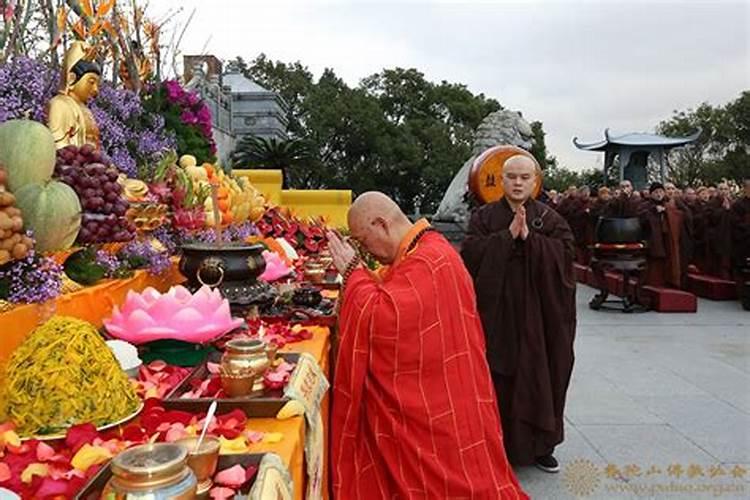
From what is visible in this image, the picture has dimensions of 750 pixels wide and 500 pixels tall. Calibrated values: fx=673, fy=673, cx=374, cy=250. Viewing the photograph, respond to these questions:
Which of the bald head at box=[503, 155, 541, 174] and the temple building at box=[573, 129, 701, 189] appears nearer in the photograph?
the bald head at box=[503, 155, 541, 174]

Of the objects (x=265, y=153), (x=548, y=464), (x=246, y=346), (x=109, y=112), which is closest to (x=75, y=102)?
(x=109, y=112)

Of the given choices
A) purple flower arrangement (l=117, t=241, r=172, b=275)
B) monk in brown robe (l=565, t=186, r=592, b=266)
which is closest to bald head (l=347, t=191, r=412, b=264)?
purple flower arrangement (l=117, t=241, r=172, b=275)

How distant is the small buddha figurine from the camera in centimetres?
239

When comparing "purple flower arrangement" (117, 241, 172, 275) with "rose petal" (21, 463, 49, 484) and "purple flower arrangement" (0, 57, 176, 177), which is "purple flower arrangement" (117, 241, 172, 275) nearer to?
"purple flower arrangement" (0, 57, 176, 177)

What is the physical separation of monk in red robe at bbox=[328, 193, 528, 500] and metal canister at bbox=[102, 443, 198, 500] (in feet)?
3.69

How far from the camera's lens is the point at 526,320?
3.49m

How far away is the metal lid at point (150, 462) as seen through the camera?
91 cm

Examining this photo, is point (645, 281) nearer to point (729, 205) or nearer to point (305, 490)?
point (729, 205)

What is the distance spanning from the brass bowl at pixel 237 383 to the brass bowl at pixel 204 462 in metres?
0.43

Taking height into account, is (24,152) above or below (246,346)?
above

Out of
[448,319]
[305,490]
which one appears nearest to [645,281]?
[448,319]

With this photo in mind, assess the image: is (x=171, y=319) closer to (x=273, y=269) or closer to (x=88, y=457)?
(x=88, y=457)

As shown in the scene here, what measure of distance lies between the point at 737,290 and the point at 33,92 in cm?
975

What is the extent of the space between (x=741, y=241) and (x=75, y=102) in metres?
9.44
